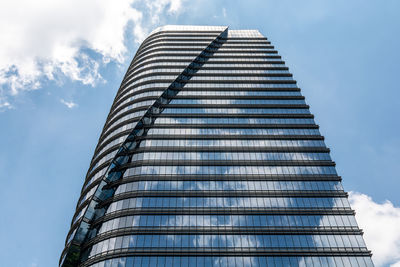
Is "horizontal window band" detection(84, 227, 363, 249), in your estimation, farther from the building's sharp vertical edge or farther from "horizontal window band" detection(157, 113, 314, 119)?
"horizontal window band" detection(157, 113, 314, 119)

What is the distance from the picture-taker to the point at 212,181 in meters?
47.7

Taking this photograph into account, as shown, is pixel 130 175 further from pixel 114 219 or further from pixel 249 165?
pixel 249 165

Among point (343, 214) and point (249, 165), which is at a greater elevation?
point (249, 165)

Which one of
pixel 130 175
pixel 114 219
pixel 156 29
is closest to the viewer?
pixel 114 219

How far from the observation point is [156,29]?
314 ft

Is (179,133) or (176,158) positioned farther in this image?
(179,133)

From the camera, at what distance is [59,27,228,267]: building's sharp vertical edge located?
139 feet

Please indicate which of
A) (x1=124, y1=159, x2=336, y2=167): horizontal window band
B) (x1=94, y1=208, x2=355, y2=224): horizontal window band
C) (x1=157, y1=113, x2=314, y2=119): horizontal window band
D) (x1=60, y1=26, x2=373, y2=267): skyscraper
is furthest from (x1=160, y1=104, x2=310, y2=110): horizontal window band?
(x1=94, y1=208, x2=355, y2=224): horizontal window band

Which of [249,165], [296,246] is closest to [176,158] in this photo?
[249,165]

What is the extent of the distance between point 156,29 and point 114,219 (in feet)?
239

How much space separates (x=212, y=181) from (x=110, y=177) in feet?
60.7

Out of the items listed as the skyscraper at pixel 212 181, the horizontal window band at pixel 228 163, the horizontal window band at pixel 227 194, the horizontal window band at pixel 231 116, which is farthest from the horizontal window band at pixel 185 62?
the horizontal window band at pixel 227 194

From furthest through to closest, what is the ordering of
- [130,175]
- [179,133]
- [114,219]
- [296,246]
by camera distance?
[179,133] → [130,175] → [114,219] → [296,246]

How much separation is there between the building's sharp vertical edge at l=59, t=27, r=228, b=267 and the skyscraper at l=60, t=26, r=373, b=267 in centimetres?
19
